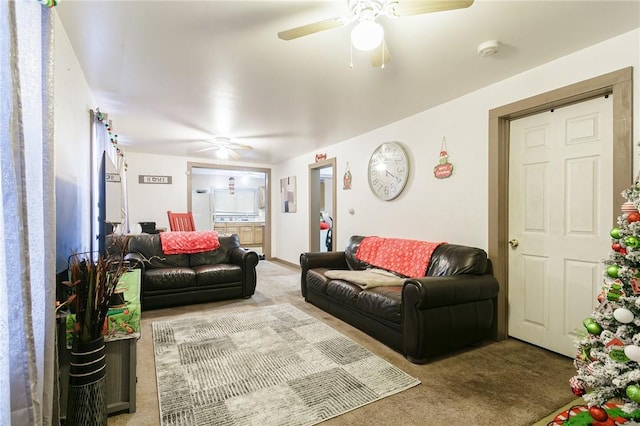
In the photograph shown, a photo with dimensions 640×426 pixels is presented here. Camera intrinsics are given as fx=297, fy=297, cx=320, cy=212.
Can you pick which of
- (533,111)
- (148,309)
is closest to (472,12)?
(533,111)

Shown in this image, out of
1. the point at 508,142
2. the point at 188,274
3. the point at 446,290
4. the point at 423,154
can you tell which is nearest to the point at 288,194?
the point at 188,274

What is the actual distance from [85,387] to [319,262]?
2726 mm

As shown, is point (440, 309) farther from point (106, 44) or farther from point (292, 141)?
point (292, 141)

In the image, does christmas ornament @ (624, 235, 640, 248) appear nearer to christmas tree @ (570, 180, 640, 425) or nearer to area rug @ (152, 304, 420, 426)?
christmas tree @ (570, 180, 640, 425)

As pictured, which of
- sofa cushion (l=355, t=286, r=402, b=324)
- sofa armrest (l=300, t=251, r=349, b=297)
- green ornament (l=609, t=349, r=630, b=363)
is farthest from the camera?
sofa armrest (l=300, t=251, r=349, b=297)

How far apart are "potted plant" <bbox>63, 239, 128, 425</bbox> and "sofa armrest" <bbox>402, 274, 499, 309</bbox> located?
195 centimetres

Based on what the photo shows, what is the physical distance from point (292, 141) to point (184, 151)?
227 centimetres

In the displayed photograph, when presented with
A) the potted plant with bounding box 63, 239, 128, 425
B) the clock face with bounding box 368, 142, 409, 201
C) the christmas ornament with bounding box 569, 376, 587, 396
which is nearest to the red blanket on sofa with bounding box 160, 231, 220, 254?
the clock face with bounding box 368, 142, 409, 201

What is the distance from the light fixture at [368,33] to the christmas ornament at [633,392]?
191 centimetres

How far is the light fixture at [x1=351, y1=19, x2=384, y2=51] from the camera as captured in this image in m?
1.50

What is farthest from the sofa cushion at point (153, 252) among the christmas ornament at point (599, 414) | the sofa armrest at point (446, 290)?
the christmas ornament at point (599, 414)

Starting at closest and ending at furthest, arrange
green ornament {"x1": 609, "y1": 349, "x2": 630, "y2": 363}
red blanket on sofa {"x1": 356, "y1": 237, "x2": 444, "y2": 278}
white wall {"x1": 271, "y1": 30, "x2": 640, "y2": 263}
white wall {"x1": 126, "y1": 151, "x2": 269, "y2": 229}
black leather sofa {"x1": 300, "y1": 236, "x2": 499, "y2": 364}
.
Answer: green ornament {"x1": 609, "y1": 349, "x2": 630, "y2": 363} → white wall {"x1": 271, "y1": 30, "x2": 640, "y2": 263} → black leather sofa {"x1": 300, "y1": 236, "x2": 499, "y2": 364} → red blanket on sofa {"x1": 356, "y1": 237, "x2": 444, "y2": 278} → white wall {"x1": 126, "y1": 151, "x2": 269, "y2": 229}

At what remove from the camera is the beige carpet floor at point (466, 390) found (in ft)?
5.47

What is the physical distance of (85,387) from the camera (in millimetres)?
1452
